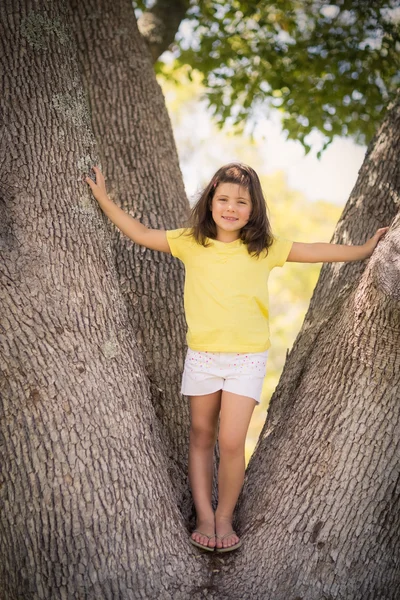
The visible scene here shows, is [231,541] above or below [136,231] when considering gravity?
below

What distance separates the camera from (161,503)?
2.71m

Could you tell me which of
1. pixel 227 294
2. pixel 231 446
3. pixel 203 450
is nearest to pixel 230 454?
pixel 231 446

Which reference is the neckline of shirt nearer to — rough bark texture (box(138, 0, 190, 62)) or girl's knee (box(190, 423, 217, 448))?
girl's knee (box(190, 423, 217, 448))

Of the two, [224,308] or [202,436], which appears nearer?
[224,308]

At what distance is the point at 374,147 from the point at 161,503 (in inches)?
91.8

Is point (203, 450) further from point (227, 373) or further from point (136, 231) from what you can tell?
point (136, 231)

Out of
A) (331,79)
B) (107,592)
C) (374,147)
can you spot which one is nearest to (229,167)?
(374,147)

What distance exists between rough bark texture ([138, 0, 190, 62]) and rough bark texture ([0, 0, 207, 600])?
2707mm

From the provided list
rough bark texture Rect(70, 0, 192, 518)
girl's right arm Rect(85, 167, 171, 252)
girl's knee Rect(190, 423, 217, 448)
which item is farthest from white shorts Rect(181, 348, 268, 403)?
girl's right arm Rect(85, 167, 171, 252)

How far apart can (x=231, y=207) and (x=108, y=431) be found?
1213 millimetres

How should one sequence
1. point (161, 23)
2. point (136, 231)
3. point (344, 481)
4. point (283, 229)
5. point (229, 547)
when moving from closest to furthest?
point (344, 481)
point (229, 547)
point (136, 231)
point (161, 23)
point (283, 229)

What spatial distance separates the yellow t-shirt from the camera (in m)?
2.95

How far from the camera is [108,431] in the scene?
262 centimetres

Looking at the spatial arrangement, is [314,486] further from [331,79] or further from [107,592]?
[331,79]
